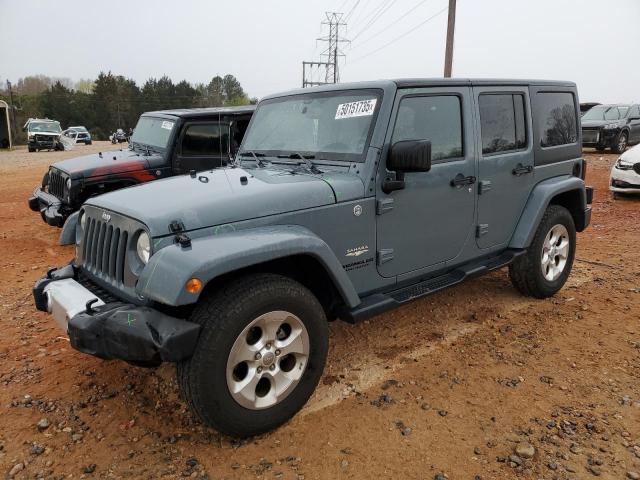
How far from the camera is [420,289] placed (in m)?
3.58

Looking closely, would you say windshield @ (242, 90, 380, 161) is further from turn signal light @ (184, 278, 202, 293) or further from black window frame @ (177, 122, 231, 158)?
black window frame @ (177, 122, 231, 158)

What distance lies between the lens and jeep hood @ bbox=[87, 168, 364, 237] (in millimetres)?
2602

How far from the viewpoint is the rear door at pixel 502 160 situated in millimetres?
3945

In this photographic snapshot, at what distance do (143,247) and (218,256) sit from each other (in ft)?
1.70

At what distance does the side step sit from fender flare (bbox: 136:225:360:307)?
0.42 metres

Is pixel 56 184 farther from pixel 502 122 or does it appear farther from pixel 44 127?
pixel 44 127

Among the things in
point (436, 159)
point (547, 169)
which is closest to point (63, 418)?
point (436, 159)

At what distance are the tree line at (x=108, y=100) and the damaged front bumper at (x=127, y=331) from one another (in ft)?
165

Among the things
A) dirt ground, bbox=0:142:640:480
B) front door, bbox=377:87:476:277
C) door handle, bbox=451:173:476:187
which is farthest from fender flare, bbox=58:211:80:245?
door handle, bbox=451:173:476:187

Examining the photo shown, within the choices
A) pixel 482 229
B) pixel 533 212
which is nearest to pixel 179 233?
pixel 482 229

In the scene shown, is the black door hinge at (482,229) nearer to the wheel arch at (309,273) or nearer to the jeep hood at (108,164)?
the wheel arch at (309,273)

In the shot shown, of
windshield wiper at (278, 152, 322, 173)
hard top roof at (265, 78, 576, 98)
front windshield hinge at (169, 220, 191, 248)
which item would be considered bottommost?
front windshield hinge at (169, 220, 191, 248)

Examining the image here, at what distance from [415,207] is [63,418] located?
260cm

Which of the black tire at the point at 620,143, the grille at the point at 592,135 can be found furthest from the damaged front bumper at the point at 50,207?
the black tire at the point at 620,143
